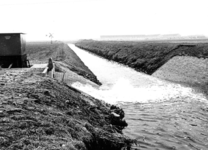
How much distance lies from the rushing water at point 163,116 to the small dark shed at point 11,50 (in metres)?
6.21

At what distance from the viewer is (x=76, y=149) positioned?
6.31 m

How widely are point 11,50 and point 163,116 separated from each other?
1455cm

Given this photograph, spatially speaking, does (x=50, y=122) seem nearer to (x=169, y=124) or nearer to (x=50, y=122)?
(x=50, y=122)

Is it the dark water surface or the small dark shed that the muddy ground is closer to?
the dark water surface

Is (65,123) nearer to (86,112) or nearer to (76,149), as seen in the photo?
(76,149)

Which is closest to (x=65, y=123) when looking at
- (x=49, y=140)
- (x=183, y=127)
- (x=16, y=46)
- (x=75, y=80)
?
(x=49, y=140)

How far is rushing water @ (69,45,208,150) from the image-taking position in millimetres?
10234

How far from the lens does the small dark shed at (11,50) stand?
20.9m

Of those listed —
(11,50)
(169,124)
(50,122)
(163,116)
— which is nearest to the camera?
(50,122)

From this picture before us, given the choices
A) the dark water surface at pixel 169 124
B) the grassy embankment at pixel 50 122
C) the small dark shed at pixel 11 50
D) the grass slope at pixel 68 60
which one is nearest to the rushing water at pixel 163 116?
the dark water surface at pixel 169 124

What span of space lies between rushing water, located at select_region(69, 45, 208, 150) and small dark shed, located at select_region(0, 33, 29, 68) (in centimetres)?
621

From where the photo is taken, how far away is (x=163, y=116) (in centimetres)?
1388

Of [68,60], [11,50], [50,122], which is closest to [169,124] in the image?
[50,122]

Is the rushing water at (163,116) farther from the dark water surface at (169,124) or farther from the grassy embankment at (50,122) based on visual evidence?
the grassy embankment at (50,122)
